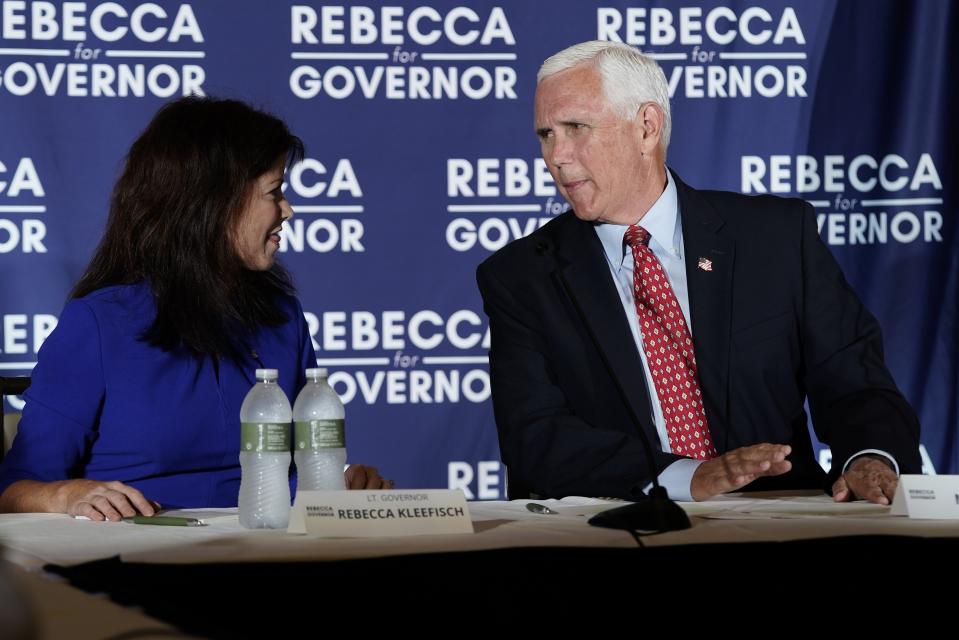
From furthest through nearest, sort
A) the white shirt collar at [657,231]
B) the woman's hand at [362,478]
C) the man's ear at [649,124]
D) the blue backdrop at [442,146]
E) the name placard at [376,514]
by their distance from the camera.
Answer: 1. the blue backdrop at [442,146]
2. the man's ear at [649,124]
3. the white shirt collar at [657,231]
4. the woman's hand at [362,478]
5. the name placard at [376,514]

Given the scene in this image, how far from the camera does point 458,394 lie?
3805 mm

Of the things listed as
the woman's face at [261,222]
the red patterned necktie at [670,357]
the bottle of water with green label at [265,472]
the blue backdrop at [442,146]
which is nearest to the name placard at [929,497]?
the red patterned necktie at [670,357]

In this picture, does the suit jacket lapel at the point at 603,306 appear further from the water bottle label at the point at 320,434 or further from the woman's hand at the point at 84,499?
the woman's hand at the point at 84,499

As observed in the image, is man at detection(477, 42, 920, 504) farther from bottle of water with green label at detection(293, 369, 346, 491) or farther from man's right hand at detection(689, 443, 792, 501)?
bottle of water with green label at detection(293, 369, 346, 491)

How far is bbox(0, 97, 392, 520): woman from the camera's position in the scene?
2.13 m

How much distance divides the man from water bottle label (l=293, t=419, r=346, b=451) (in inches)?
25.7

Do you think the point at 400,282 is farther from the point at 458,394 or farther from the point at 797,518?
the point at 797,518

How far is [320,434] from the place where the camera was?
1661 millimetres

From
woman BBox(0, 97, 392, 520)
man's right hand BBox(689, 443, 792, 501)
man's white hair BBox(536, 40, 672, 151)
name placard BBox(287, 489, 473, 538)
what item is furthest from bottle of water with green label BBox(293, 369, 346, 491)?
man's white hair BBox(536, 40, 672, 151)

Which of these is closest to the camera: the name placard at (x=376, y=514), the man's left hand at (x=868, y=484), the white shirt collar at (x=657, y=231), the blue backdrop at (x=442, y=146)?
the name placard at (x=376, y=514)

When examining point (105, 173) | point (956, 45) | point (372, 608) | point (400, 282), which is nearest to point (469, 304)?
point (400, 282)

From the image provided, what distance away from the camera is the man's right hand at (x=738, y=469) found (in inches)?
72.3

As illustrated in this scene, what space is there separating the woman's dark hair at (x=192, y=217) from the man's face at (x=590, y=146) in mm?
605

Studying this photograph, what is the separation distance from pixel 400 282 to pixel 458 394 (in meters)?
0.40
